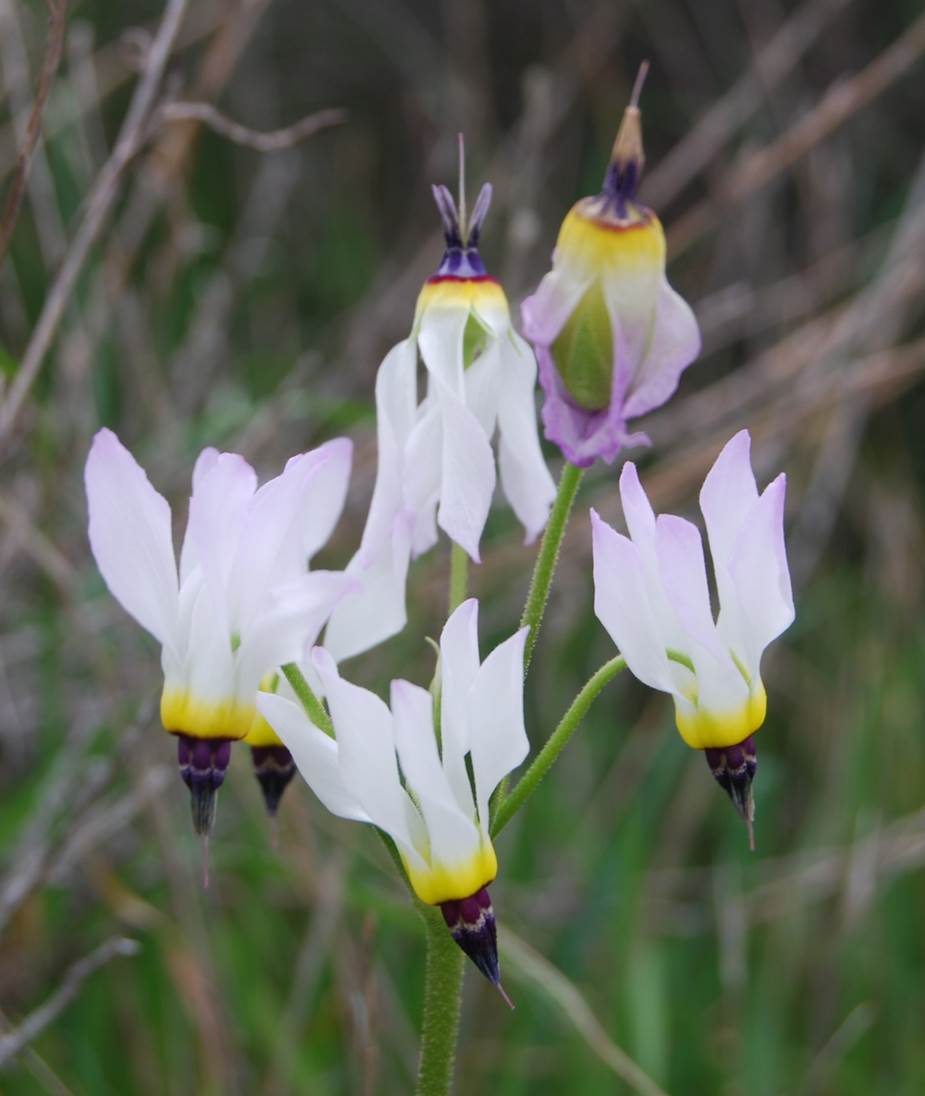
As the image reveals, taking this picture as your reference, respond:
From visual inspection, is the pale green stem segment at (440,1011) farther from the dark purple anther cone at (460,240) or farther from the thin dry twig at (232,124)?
the thin dry twig at (232,124)

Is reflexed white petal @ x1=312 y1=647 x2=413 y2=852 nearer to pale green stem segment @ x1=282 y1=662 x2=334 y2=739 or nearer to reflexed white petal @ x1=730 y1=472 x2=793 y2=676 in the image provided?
pale green stem segment @ x1=282 y1=662 x2=334 y2=739

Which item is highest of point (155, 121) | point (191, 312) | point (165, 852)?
point (191, 312)

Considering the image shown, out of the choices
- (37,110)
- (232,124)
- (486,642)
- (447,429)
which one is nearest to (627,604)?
(447,429)

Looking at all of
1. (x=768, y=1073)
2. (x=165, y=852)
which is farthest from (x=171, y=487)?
(x=768, y=1073)

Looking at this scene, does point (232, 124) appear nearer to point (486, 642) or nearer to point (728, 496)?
point (728, 496)

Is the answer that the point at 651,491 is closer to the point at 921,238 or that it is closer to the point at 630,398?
the point at 921,238

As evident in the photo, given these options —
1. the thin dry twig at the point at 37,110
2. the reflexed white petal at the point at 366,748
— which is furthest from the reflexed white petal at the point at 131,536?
the thin dry twig at the point at 37,110

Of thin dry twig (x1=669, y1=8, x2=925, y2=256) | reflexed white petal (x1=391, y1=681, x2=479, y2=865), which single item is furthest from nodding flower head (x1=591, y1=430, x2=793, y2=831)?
thin dry twig (x1=669, y1=8, x2=925, y2=256)
